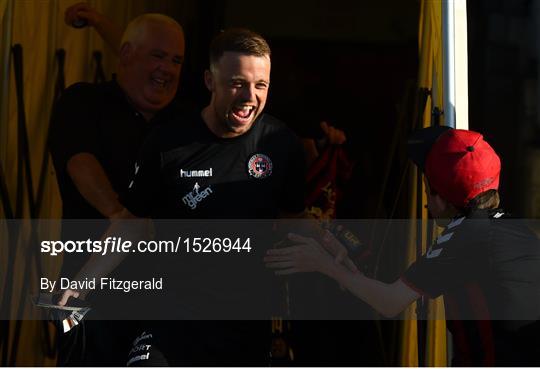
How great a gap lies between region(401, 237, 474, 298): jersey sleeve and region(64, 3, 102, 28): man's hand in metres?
1.85

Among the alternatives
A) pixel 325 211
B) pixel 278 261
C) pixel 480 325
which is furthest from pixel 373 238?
pixel 480 325

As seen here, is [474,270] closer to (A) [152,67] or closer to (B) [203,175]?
(B) [203,175]

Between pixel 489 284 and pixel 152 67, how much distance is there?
1692 millimetres

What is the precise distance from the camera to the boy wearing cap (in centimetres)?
263

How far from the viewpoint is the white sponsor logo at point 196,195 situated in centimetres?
302

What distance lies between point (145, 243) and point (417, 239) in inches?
42.2

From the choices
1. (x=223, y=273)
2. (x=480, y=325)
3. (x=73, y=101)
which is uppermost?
(x=73, y=101)

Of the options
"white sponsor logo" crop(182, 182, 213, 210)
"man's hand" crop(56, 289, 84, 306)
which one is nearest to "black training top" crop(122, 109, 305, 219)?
"white sponsor logo" crop(182, 182, 213, 210)

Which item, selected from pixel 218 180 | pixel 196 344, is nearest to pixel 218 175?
pixel 218 180

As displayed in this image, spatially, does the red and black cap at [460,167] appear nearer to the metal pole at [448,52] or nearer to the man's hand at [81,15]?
the metal pole at [448,52]

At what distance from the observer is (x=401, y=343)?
3.88 m

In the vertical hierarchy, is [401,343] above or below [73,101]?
below

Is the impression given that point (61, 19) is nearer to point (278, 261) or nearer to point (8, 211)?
point (8, 211)

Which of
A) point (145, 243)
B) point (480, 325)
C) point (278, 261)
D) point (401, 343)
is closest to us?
point (480, 325)
